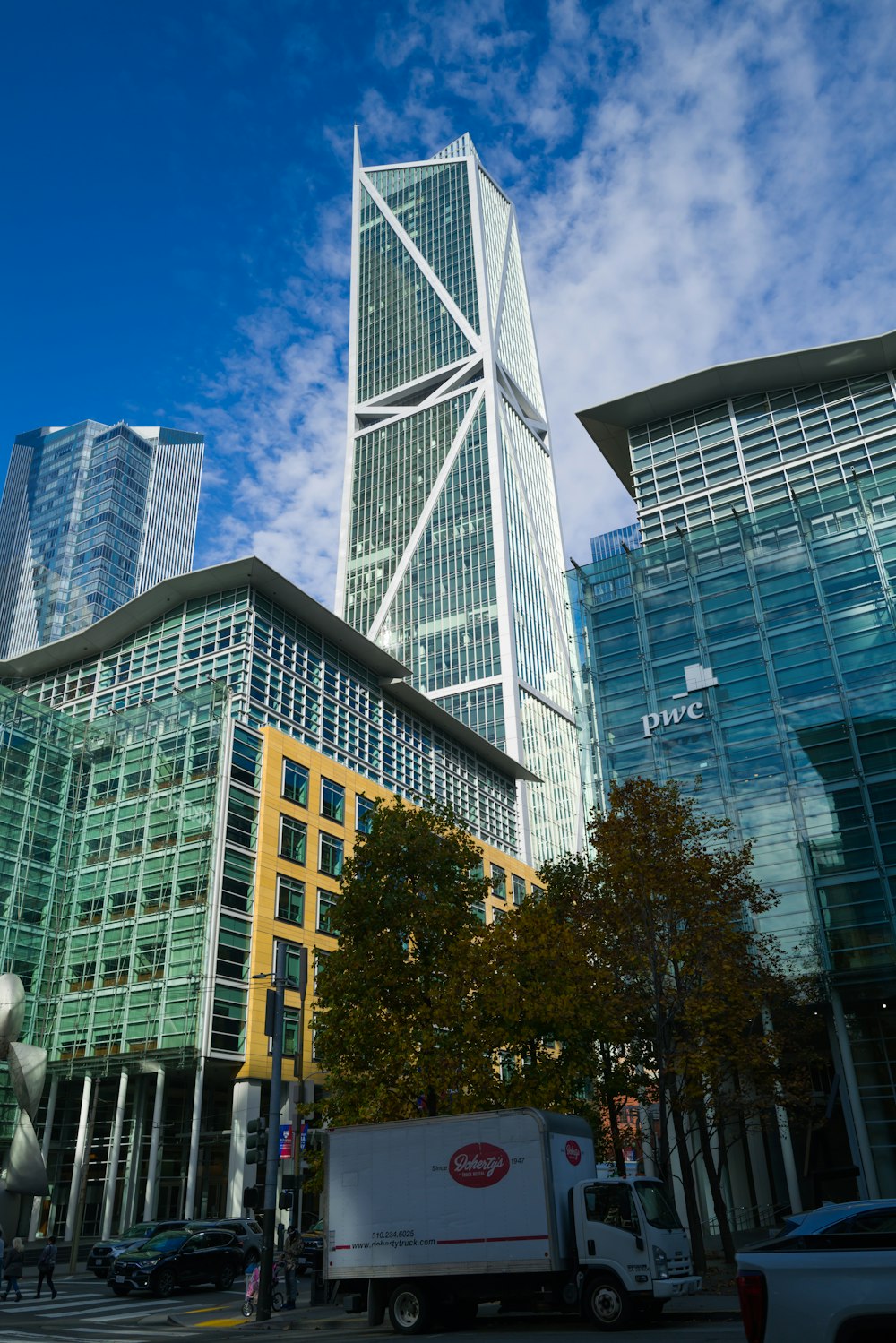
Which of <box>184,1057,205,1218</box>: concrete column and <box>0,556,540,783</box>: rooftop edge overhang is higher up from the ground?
<box>0,556,540,783</box>: rooftop edge overhang

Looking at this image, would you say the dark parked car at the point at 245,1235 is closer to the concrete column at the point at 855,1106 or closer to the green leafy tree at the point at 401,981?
the green leafy tree at the point at 401,981

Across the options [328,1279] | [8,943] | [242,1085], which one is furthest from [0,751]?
[328,1279]

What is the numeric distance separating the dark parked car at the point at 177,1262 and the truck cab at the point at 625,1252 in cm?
1690

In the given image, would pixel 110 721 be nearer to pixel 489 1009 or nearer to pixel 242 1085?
pixel 242 1085

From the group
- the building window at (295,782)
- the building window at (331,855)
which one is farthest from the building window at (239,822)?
the building window at (331,855)

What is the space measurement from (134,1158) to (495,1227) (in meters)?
38.0

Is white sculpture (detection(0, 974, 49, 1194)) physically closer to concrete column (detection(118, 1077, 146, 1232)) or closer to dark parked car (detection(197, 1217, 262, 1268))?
concrete column (detection(118, 1077, 146, 1232))

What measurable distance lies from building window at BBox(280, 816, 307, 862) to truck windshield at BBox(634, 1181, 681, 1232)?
131 ft

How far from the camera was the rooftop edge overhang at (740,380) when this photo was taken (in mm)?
52906

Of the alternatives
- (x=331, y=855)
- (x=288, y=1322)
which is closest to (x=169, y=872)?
(x=331, y=855)

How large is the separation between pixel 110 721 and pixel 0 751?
686 centimetres

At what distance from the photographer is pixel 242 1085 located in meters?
49.5

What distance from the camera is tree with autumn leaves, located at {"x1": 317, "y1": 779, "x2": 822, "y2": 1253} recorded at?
2527 cm

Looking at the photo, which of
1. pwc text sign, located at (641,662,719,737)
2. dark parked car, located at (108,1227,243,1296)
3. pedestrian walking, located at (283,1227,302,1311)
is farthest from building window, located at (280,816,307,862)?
pedestrian walking, located at (283,1227,302,1311)
